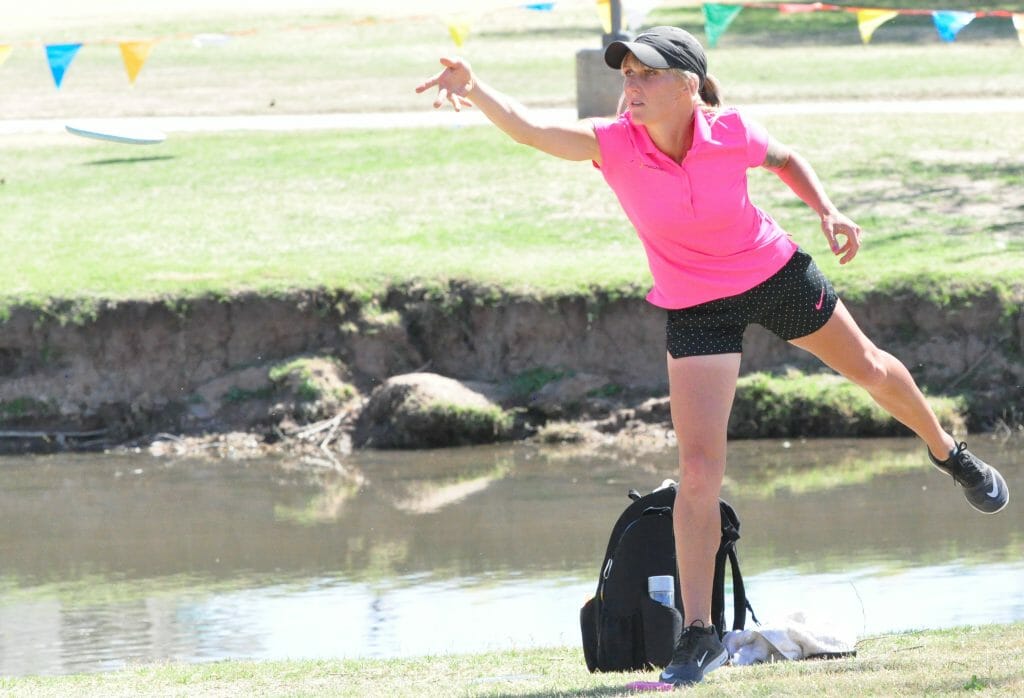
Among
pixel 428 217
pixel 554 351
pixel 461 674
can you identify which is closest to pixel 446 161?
pixel 428 217

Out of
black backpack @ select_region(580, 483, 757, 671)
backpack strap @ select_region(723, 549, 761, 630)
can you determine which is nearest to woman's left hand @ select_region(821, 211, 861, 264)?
black backpack @ select_region(580, 483, 757, 671)

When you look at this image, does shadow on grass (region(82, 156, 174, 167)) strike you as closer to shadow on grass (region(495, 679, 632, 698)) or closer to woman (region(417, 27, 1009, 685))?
woman (region(417, 27, 1009, 685))

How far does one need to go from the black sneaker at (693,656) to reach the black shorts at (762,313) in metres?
0.81

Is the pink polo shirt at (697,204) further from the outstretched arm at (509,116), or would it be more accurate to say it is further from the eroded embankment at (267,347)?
the eroded embankment at (267,347)

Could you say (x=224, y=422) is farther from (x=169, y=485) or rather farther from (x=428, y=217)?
(x=428, y=217)

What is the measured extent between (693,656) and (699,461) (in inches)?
22.1

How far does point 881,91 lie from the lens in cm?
2022

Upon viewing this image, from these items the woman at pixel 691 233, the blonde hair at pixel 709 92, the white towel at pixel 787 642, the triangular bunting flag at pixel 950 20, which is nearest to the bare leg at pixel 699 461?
the woman at pixel 691 233

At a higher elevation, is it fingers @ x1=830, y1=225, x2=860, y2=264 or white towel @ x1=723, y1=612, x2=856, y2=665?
fingers @ x1=830, y1=225, x2=860, y2=264

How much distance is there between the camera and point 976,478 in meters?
5.95

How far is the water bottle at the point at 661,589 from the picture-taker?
560 cm

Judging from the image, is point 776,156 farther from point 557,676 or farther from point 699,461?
point 557,676

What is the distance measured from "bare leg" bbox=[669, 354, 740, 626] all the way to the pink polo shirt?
0.71 feet

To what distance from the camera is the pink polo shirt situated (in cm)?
513
